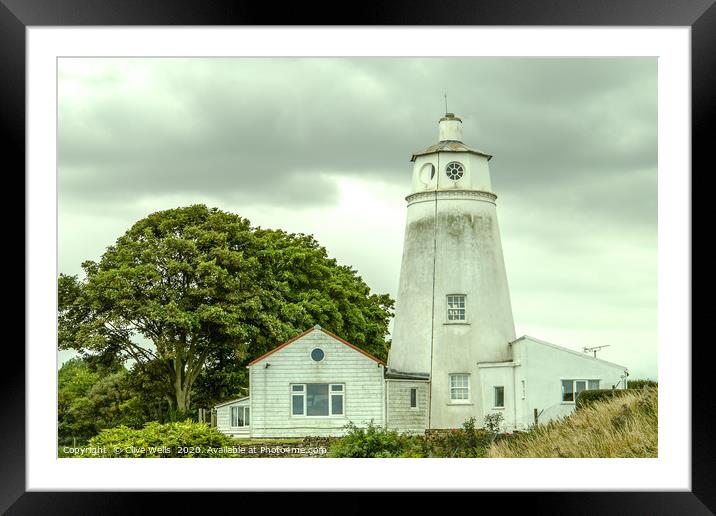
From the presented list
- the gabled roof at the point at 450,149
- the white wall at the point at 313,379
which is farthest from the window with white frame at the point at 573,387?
the gabled roof at the point at 450,149

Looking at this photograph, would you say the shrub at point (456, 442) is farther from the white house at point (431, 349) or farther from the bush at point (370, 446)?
the bush at point (370, 446)

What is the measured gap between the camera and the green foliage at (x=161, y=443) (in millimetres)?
11742

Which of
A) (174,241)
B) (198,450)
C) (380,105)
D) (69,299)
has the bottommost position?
(198,450)

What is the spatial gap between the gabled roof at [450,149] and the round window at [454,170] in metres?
0.31

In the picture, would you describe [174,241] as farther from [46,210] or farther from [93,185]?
[46,210]

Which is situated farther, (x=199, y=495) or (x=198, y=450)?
(x=198, y=450)

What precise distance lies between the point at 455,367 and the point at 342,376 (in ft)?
8.28

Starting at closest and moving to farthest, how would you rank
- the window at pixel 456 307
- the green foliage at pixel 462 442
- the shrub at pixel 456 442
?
1. the shrub at pixel 456 442
2. the green foliage at pixel 462 442
3. the window at pixel 456 307

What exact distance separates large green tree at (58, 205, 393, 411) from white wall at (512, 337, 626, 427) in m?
5.33

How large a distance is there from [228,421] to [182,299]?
2.88 meters

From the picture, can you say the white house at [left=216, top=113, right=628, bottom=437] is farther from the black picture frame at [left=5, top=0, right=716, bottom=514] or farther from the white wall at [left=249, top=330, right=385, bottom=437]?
the black picture frame at [left=5, top=0, right=716, bottom=514]

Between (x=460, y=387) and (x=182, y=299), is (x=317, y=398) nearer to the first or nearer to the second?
(x=460, y=387)
